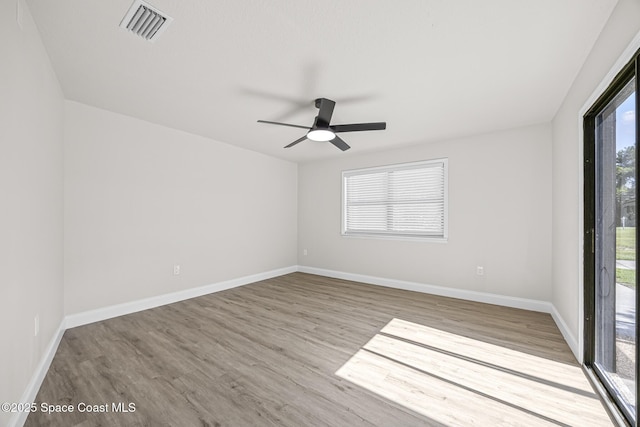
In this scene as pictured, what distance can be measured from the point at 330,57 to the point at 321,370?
96.4 inches

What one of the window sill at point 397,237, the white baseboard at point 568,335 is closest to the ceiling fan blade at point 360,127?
the window sill at point 397,237

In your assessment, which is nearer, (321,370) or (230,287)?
(321,370)

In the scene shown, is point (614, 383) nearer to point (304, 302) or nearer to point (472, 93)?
point (472, 93)

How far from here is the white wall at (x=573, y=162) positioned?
1541mm

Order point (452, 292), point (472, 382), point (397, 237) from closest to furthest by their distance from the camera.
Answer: point (472, 382) < point (452, 292) < point (397, 237)

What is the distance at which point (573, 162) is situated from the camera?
2.43m

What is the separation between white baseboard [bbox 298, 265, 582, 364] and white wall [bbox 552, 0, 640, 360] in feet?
0.37

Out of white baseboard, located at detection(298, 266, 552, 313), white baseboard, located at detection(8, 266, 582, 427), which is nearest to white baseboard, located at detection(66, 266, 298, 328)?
white baseboard, located at detection(8, 266, 582, 427)

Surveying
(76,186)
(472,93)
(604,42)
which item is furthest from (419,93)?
(76,186)

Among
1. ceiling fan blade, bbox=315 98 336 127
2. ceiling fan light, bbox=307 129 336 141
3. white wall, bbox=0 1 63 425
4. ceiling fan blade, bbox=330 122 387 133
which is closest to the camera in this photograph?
white wall, bbox=0 1 63 425

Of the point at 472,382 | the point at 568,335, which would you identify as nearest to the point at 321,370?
the point at 472,382

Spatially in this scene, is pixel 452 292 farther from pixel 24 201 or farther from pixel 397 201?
pixel 24 201

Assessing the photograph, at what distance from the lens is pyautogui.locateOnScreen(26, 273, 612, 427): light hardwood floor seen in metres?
1.61

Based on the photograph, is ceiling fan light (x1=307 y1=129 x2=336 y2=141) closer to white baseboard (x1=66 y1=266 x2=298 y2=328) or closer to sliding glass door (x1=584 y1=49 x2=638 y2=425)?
sliding glass door (x1=584 y1=49 x2=638 y2=425)
